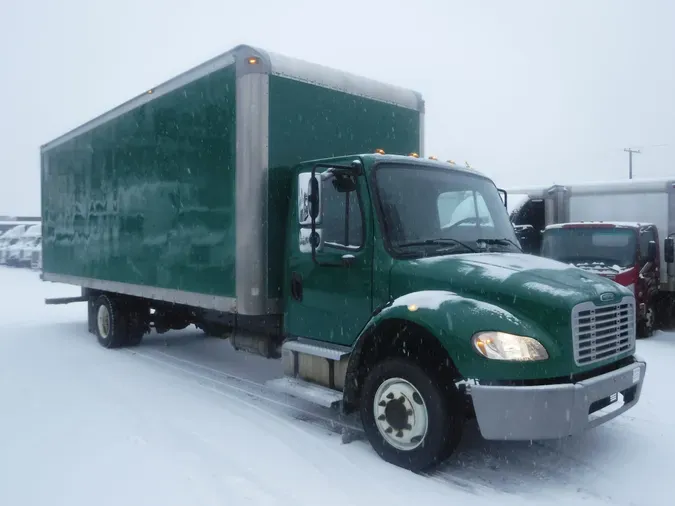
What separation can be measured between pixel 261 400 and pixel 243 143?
2743 mm

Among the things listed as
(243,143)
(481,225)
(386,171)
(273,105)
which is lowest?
(481,225)

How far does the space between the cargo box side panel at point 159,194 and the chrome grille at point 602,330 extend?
3.29 m

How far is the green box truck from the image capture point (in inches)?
155

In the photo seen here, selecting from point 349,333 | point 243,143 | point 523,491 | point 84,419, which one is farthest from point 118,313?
point 523,491

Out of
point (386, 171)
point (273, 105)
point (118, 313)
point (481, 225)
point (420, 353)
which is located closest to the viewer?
point (420, 353)

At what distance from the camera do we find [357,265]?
4.92 m

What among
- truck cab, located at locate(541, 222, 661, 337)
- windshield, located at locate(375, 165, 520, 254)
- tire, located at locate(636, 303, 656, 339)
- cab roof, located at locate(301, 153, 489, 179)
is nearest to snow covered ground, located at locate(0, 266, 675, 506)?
windshield, located at locate(375, 165, 520, 254)

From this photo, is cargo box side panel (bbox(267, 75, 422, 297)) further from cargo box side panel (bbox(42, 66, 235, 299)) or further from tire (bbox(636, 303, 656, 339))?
tire (bbox(636, 303, 656, 339))

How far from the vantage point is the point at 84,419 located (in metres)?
5.46

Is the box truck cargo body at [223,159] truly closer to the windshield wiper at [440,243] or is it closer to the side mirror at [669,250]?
the windshield wiper at [440,243]

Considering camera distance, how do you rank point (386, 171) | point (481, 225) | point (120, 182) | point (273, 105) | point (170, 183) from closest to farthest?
point (386, 171)
point (481, 225)
point (273, 105)
point (170, 183)
point (120, 182)

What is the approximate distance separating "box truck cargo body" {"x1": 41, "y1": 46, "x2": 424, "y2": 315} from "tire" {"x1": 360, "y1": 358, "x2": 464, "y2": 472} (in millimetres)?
1661

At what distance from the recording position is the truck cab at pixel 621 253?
33.3 feet

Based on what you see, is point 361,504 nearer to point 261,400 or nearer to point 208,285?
point 261,400
